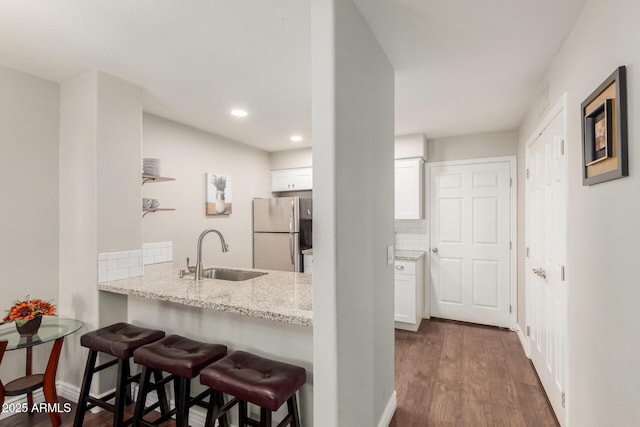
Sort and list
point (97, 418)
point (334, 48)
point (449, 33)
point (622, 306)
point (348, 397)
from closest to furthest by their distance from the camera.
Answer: point (622, 306) < point (334, 48) < point (348, 397) < point (449, 33) < point (97, 418)

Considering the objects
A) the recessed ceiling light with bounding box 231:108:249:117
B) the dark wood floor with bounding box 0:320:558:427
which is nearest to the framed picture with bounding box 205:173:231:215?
the recessed ceiling light with bounding box 231:108:249:117

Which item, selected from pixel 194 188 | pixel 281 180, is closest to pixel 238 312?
pixel 194 188

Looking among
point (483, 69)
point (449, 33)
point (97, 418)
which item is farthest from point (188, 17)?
point (97, 418)

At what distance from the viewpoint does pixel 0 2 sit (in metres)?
1.47

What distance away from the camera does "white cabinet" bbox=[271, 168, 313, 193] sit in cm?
451

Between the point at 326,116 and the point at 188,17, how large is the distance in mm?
925

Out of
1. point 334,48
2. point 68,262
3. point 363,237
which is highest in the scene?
point 334,48

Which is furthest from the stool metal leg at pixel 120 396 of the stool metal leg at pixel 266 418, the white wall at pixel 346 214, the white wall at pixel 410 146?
the white wall at pixel 410 146

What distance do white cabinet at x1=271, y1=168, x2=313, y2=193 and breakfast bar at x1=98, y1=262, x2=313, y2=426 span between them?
7.46 ft

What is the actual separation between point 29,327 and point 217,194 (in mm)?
2187

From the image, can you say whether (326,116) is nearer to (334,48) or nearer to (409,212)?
(334,48)

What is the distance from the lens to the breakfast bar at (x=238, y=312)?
1.62 metres

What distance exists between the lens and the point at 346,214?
1.42 metres

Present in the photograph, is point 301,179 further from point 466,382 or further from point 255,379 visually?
point 255,379
